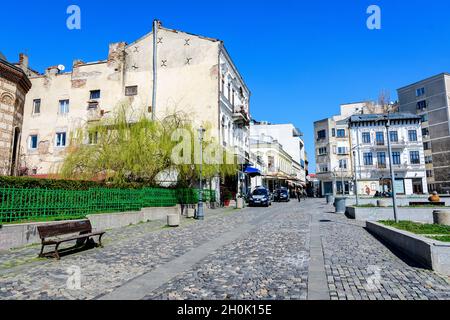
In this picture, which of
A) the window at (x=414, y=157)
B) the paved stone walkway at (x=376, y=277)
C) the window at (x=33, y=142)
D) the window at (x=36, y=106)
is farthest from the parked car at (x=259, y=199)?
the window at (x=414, y=157)

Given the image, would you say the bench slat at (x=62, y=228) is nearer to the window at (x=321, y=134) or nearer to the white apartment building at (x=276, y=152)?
the white apartment building at (x=276, y=152)

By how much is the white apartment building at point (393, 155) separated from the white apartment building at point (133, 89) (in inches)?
1274

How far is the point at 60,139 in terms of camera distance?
105 feet

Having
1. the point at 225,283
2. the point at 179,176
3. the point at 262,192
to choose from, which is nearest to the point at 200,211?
the point at 179,176

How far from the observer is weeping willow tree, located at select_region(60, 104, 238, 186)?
18250 mm

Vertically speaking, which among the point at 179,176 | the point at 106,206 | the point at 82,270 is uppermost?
the point at 179,176

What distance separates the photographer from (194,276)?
234 inches

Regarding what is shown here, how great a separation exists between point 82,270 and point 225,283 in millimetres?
3153

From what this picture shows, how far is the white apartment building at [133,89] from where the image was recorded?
29.9 m

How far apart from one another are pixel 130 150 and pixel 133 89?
15202 mm

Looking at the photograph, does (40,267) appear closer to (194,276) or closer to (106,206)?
(194,276)

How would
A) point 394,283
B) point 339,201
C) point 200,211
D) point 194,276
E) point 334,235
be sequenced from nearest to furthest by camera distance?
point 394,283 → point 194,276 → point 334,235 → point 200,211 → point 339,201

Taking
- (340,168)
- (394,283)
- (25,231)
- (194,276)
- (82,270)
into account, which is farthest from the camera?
(340,168)

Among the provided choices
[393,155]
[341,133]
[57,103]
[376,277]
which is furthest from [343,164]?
[376,277]
